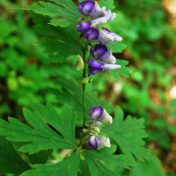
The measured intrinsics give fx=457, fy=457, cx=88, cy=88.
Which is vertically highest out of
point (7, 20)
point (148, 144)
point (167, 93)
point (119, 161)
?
point (7, 20)

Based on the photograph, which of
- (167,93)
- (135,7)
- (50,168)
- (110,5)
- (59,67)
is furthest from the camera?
(135,7)

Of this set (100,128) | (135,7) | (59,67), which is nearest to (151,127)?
Answer: (59,67)

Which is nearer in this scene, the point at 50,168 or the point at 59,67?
the point at 50,168

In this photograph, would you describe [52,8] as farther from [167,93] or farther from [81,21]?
[167,93]

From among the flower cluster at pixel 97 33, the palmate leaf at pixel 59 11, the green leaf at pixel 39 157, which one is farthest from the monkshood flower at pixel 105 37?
the green leaf at pixel 39 157

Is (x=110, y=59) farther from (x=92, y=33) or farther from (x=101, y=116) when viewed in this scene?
(x=101, y=116)

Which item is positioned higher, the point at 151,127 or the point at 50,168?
the point at 50,168

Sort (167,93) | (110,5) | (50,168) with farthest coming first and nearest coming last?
(167,93), (110,5), (50,168)
